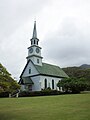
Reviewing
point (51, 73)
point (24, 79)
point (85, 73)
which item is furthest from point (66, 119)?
point (85, 73)

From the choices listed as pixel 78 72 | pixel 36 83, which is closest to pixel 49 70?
pixel 36 83

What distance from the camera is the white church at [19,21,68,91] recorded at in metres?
54.5

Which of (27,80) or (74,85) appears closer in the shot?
(74,85)

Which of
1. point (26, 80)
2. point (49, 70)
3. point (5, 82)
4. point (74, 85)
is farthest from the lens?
point (49, 70)

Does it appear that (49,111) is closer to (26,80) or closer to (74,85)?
(74,85)

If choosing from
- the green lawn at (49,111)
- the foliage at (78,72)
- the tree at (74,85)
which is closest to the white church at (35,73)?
the tree at (74,85)

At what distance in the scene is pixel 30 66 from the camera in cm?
5691

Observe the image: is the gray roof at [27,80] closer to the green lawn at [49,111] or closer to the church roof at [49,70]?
the church roof at [49,70]

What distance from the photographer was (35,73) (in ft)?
182

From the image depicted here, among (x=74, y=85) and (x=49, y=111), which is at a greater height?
(x=74, y=85)

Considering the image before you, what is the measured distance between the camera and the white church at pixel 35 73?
54.5m

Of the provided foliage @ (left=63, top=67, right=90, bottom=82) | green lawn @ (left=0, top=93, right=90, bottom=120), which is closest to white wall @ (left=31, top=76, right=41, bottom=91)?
foliage @ (left=63, top=67, right=90, bottom=82)

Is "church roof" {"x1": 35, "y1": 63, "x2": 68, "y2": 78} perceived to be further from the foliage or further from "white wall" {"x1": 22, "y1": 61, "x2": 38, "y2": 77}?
the foliage

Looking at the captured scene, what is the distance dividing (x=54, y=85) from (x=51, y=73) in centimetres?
373
